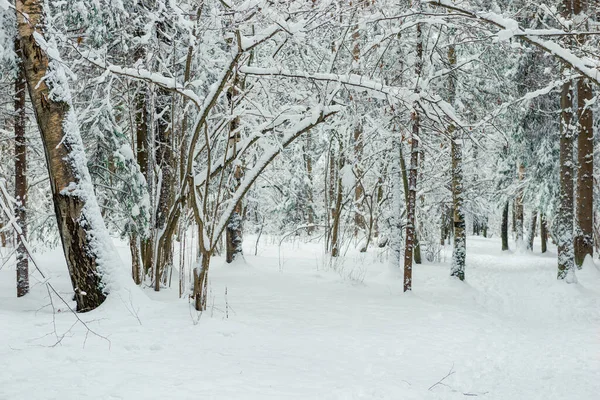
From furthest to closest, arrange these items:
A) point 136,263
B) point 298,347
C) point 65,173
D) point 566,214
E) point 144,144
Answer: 1. point 566,214
2. point 144,144
3. point 136,263
4. point 65,173
5. point 298,347

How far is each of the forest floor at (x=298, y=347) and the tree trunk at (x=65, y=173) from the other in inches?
17.0

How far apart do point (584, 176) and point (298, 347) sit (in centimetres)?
1076

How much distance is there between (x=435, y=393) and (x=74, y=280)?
432 cm

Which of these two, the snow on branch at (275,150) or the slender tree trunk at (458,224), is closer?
the snow on branch at (275,150)

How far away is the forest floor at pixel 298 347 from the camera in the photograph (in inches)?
146

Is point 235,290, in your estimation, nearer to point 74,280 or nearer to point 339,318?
point 339,318

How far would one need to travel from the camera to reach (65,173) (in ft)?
18.5

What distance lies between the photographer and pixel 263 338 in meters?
5.30

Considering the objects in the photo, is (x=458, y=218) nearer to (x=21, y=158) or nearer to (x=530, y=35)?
(x=530, y=35)

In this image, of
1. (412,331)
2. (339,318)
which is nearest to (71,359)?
(339,318)

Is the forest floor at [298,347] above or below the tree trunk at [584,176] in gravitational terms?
below

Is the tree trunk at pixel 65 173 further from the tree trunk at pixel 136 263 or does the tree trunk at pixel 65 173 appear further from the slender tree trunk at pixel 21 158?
the slender tree trunk at pixel 21 158

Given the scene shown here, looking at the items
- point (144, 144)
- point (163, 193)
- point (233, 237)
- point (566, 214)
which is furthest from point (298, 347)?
point (566, 214)

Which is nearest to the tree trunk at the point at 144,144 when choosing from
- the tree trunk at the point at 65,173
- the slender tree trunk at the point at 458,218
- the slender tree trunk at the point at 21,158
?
the slender tree trunk at the point at 21,158
